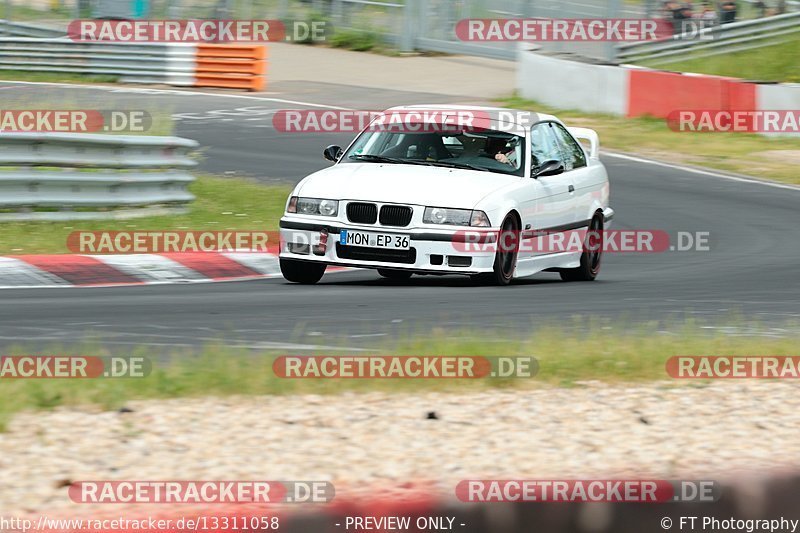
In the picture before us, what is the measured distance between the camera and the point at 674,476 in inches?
214

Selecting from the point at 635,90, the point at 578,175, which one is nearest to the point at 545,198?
the point at 578,175

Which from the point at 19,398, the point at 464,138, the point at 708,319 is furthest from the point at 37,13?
the point at 19,398

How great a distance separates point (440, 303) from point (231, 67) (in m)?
21.1

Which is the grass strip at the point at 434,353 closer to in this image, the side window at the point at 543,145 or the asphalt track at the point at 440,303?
the asphalt track at the point at 440,303

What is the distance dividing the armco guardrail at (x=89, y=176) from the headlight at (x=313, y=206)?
2712 mm

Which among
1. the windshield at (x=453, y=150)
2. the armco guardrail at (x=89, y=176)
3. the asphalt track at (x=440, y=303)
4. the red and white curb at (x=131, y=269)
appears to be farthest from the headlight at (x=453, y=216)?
the armco guardrail at (x=89, y=176)

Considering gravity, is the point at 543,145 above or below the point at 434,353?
above

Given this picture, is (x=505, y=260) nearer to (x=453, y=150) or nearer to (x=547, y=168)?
(x=547, y=168)

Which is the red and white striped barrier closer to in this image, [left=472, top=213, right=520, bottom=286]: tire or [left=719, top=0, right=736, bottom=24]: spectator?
[left=719, top=0, right=736, bottom=24]: spectator

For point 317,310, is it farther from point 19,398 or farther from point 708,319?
point 19,398

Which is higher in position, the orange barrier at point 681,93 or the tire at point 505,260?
the orange barrier at point 681,93

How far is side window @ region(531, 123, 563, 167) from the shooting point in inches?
476

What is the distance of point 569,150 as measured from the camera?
12922 mm

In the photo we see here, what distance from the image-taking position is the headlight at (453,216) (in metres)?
10.9
